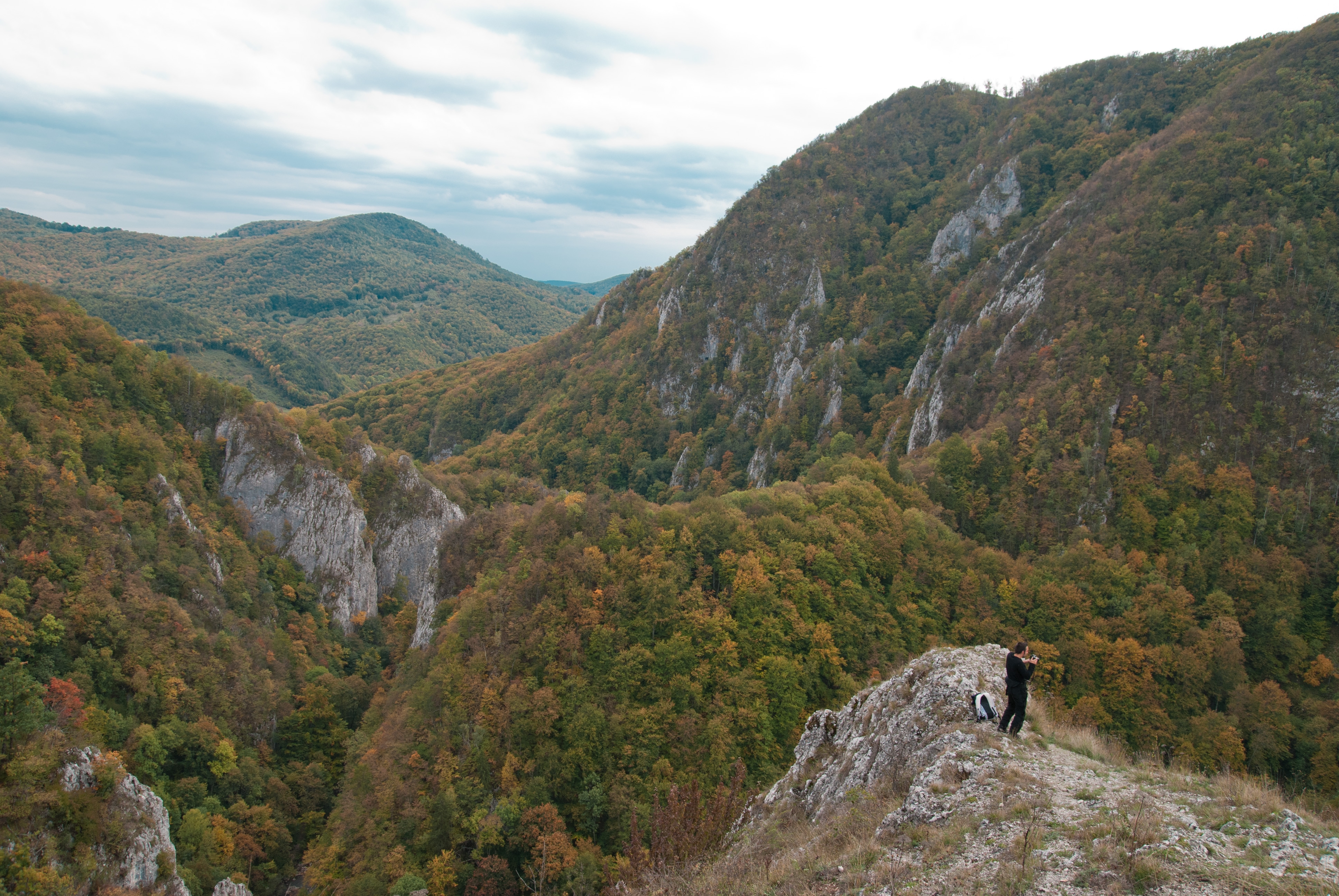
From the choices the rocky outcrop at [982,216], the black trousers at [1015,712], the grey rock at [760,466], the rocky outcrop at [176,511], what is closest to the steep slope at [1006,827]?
the black trousers at [1015,712]

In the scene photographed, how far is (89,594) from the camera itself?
4034 cm

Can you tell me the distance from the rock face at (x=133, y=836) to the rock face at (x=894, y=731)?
3190cm

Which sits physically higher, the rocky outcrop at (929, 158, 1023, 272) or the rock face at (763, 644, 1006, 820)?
the rocky outcrop at (929, 158, 1023, 272)

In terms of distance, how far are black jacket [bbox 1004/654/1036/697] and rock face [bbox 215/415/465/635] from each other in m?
60.5

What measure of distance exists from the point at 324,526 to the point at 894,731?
70889 millimetres

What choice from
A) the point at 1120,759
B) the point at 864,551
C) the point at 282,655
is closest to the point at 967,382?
the point at 864,551

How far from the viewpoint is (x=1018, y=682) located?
1375cm

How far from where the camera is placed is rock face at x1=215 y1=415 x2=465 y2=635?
6769cm

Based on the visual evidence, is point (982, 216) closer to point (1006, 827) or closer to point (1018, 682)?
point (1018, 682)

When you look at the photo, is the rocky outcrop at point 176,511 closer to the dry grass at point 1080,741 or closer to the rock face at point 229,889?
the rock face at point 229,889

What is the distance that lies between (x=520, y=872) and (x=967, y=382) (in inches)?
2784

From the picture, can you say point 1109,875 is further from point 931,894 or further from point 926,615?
point 926,615

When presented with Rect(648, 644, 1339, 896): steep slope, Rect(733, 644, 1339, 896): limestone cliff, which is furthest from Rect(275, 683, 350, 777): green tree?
Rect(648, 644, 1339, 896): steep slope

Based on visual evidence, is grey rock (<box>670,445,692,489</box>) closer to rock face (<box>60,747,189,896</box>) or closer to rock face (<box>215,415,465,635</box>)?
rock face (<box>215,415,465,635</box>)
